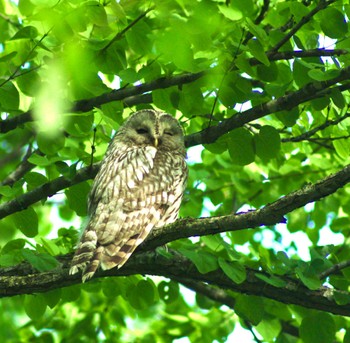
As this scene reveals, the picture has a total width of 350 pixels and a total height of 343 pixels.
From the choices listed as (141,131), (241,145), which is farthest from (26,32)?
(141,131)

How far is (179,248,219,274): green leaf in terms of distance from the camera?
4535 mm

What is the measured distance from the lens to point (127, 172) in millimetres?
5441

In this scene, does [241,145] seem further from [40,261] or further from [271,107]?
[40,261]

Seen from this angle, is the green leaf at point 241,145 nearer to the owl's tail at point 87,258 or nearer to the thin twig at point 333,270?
the thin twig at point 333,270

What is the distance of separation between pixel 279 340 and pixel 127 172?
1801mm

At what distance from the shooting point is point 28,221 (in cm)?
511

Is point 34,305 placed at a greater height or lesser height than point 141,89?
lesser

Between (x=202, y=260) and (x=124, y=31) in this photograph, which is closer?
(x=202, y=260)

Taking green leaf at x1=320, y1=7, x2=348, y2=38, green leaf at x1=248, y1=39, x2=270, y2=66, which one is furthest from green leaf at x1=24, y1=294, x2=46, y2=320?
green leaf at x1=320, y1=7, x2=348, y2=38

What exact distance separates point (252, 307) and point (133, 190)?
122 centimetres

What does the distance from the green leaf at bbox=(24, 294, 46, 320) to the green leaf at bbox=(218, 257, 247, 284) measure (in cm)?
139

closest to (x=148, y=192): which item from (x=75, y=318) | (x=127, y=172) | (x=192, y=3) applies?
(x=127, y=172)

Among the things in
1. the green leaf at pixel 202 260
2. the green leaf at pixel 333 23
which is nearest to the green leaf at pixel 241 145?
the green leaf at pixel 202 260

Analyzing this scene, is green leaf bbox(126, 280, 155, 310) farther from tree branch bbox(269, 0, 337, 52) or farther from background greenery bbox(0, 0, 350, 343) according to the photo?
tree branch bbox(269, 0, 337, 52)
